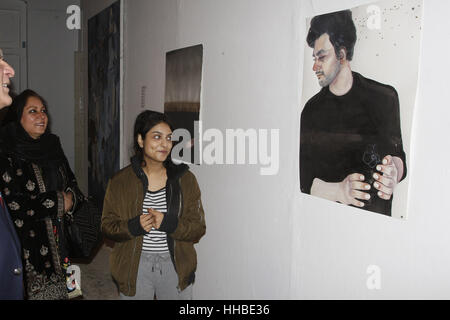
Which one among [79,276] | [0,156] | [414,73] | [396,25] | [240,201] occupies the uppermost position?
[396,25]

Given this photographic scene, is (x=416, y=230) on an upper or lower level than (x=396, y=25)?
lower

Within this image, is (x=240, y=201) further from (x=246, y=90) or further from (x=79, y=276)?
(x=79, y=276)

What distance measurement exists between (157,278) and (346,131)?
1109 millimetres

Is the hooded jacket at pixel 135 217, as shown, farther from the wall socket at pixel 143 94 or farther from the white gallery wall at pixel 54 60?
the white gallery wall at pixel 54 60

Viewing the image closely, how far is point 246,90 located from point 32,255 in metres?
1.66

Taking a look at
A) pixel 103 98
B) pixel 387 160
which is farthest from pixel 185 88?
pixel 103 98

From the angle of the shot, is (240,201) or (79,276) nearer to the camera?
(240,201)

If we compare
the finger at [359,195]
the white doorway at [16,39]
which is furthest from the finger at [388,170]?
the white doorway at [16,39]

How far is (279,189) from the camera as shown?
2.12 m

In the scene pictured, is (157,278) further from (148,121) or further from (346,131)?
(346,131)

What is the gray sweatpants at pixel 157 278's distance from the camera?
2.01 metres

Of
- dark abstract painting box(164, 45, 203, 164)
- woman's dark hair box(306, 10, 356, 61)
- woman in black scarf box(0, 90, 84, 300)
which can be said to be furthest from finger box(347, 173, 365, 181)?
woman in black scarf box(0, 90, 84, 300)

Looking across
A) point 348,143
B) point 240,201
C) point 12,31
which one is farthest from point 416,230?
point 12,31

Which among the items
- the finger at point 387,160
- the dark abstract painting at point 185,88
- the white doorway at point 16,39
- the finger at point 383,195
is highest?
the white doorway at point 16,39
